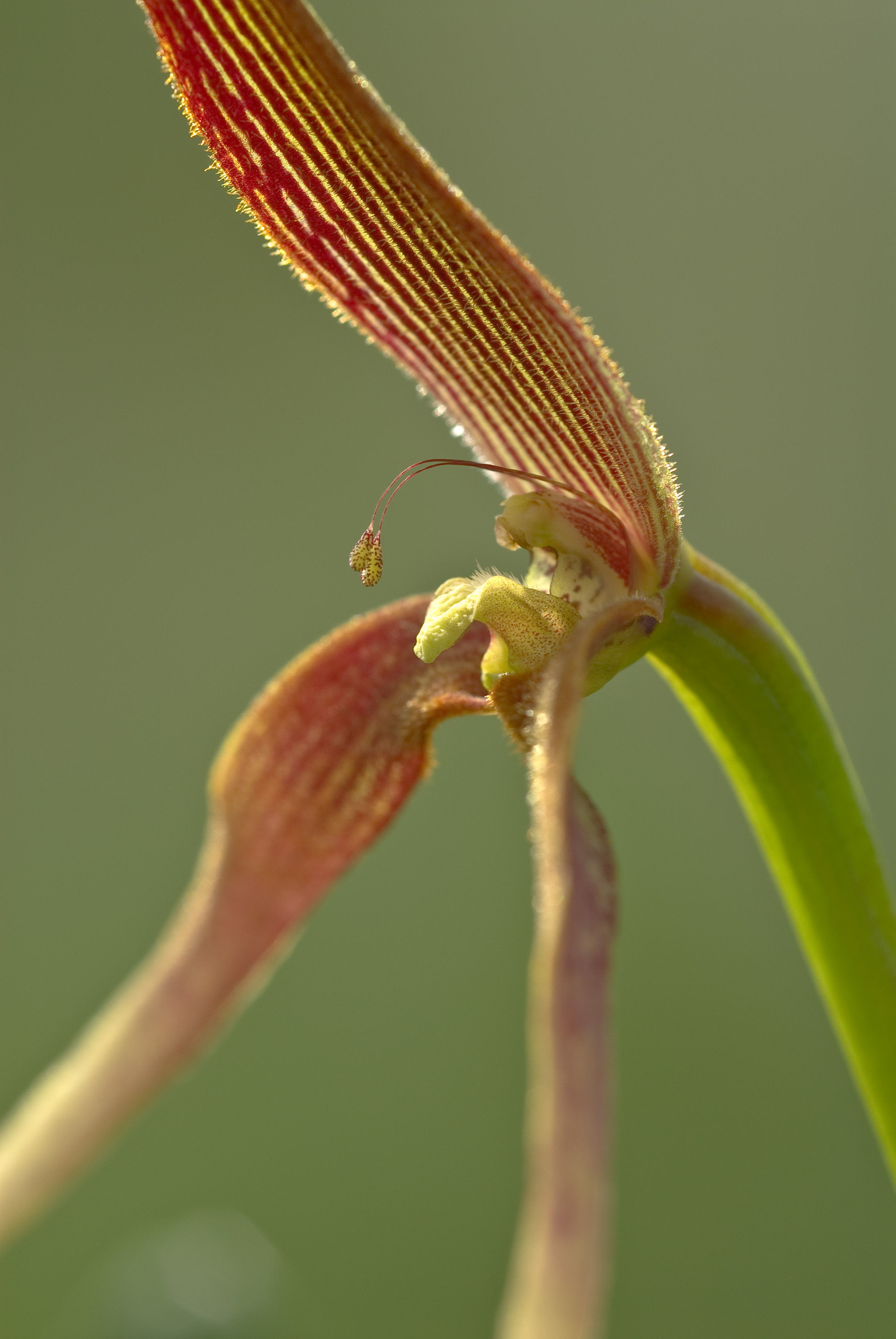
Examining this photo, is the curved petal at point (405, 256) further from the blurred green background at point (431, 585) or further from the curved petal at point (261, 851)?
the blurred green background at point (431, 585)

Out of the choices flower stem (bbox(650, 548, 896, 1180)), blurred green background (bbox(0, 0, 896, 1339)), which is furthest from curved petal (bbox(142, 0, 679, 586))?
blurred green background (bbox(0, 0, 896, 1339))

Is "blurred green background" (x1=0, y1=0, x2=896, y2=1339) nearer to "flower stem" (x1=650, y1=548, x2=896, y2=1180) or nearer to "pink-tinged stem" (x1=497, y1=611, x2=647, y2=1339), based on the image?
"flower stem" (x1=650, y1=548, x2=896, y2=1180)

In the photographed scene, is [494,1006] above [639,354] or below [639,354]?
below

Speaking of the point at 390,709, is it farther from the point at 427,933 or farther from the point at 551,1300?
the point at 427,933

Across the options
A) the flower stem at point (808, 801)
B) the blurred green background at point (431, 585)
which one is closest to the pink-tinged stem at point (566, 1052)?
the flower stem at point (808, 801)

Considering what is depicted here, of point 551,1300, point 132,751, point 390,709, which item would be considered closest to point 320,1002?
point 132,751

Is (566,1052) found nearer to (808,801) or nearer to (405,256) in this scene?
(808,801)
